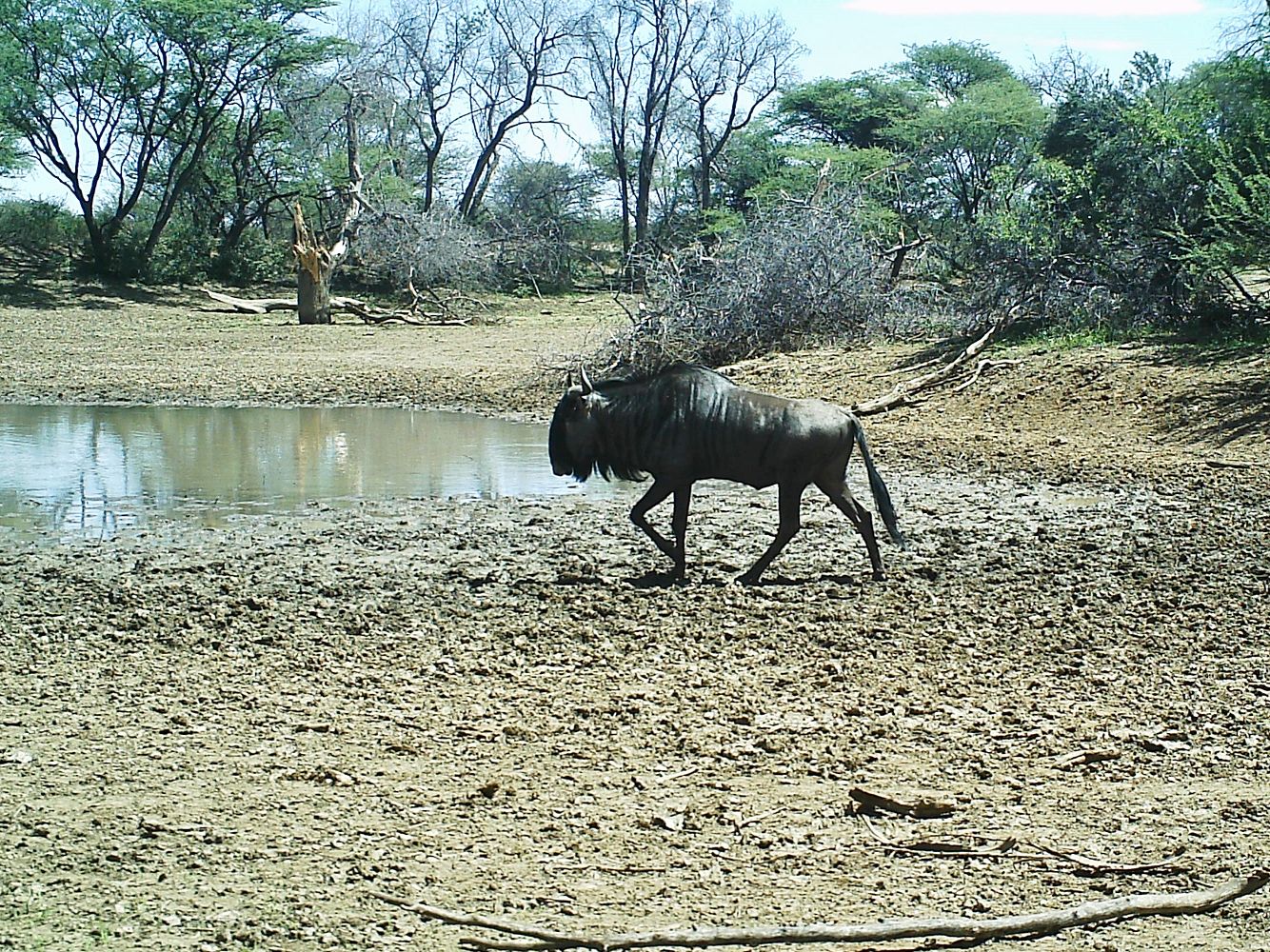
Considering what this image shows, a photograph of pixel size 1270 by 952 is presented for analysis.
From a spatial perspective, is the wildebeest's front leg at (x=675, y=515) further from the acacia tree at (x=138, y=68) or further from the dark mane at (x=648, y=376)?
the acacia tree at (x=138, y=68)

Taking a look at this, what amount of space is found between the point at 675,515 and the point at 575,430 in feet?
2.53

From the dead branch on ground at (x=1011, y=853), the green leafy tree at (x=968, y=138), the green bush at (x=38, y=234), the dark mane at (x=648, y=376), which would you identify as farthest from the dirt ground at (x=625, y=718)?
the green bush at (x=38, y=234)

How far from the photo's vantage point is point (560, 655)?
696 centimetres

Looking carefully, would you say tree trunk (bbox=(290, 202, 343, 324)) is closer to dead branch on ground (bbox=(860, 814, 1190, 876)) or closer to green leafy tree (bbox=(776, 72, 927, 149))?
green leafy tree (bbox=(776, 72, 927, 149))

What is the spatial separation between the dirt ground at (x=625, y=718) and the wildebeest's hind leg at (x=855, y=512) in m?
0.18

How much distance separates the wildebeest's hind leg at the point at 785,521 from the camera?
8562mm

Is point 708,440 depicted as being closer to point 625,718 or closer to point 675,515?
point 675,515

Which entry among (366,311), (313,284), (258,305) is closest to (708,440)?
(313,284)

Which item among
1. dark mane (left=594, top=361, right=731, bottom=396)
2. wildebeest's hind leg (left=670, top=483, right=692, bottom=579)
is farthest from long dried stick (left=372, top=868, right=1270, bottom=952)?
dark mane (left=594, top=361, right=731, bottom=396)

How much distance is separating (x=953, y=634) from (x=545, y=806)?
2963 mm

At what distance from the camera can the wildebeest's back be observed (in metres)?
8.62

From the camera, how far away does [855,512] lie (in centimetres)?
870

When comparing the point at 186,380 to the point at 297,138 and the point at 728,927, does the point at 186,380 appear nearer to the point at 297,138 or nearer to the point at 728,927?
the point at 728,927

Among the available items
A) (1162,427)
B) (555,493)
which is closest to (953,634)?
(555,493)
